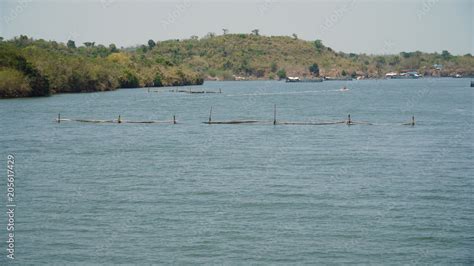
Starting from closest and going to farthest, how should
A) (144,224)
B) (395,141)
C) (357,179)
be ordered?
(144,224) < (357,179) < (395,141)

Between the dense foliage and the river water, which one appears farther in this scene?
the dense foliage

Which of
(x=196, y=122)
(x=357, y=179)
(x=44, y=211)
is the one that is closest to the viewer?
(x=44, y=211)

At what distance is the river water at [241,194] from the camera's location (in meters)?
34.9

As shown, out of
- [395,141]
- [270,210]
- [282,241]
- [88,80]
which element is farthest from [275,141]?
[88,80]

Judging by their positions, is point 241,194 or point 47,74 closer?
point 241,194

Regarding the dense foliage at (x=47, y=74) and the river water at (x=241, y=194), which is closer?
the river water at (x=241, y=194)

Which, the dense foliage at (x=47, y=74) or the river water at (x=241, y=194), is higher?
the dense foliage at (x=47, y=74)

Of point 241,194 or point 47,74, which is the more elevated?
point 47,74

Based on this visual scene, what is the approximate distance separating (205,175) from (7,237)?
61.4ft

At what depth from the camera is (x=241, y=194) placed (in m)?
46.0

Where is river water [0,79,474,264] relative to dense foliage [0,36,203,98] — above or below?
below

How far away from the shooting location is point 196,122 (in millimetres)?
93625

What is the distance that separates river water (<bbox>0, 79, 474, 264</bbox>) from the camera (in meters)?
34.9

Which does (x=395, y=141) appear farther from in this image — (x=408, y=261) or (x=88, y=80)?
(x=88, y=80)
